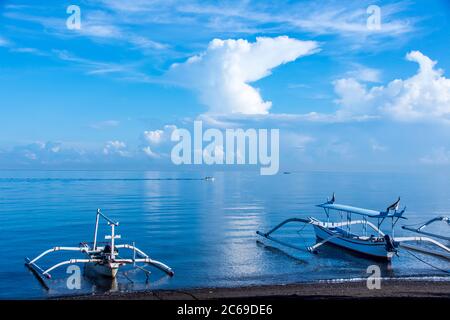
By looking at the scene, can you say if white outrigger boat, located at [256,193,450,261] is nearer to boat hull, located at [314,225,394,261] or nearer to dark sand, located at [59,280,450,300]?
boat hull, located at [314,225,394,261]

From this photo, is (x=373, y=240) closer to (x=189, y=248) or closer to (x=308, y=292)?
(x=308, y=292)

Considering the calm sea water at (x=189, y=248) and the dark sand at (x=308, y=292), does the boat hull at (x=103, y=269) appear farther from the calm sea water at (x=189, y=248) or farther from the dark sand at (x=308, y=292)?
the dark sand at (x=308, y=292)

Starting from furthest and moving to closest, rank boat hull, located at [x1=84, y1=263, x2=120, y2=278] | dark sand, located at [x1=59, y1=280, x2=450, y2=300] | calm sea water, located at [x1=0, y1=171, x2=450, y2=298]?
calm sea water, located at [x1=0, y1=171, x2=450, y2=298]
boat hull, located at [x1=84, y1=263, x2=120, y2=278]
dark sand, located at [x1=59, y1=280, x2=450, y2=300]

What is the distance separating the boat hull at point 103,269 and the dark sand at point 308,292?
122 inches

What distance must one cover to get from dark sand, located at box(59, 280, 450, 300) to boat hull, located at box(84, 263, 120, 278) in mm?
3111

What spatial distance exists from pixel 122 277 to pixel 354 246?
20.0 meters

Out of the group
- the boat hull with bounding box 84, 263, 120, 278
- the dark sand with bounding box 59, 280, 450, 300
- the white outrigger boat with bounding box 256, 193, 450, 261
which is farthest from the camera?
the white outrigger boat with bounding box 256, 193, 450, 261

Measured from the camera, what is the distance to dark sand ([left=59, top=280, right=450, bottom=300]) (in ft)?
68.3

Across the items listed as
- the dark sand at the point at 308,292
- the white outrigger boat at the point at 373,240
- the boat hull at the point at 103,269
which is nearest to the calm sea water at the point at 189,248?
the boat hull at the point at 103,269

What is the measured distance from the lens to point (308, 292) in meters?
22.2

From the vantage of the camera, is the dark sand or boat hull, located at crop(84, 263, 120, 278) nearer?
the dark sand

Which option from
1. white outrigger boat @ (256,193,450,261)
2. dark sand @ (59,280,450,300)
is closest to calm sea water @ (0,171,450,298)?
white outrigger boat @ (256,193,450,261)

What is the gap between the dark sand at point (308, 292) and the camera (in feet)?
68.3
